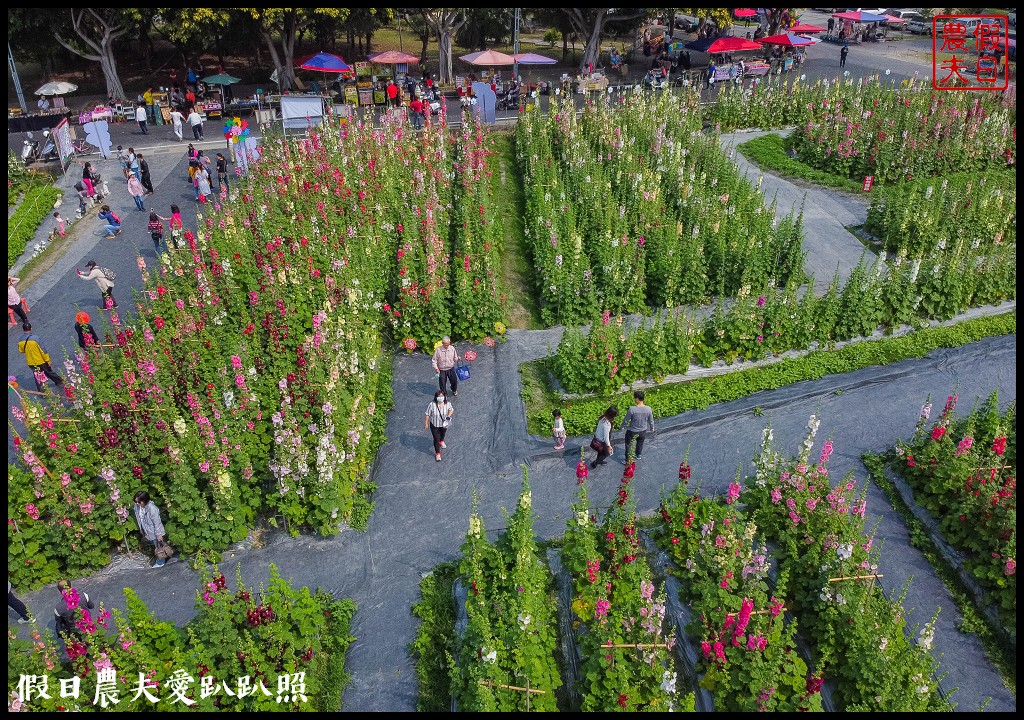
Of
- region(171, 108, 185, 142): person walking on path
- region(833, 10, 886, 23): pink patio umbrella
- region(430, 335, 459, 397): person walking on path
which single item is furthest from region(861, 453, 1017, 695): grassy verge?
region(833, 10, 886, 23): pink patio umbrella

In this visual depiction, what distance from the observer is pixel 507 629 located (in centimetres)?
755

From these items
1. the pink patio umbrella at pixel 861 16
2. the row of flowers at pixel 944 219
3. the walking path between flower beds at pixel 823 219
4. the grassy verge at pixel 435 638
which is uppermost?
the pink patio umbrella at pixel 861 16

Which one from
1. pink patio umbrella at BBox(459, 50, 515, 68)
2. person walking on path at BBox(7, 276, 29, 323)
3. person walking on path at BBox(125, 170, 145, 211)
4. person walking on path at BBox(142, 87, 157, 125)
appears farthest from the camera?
pink patio umbrella at BBox(459, 50, 515, 68)

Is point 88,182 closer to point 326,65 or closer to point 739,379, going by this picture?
point 326,65

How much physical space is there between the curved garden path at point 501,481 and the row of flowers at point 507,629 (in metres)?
0.99

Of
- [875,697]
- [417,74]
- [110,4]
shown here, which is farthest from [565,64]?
[875,697]

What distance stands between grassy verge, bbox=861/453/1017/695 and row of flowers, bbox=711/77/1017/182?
14.0 metres

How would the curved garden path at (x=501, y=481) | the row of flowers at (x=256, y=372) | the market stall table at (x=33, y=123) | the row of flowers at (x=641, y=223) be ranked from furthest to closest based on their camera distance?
the market stall table at (x=33, y=123) < the row of flowers at (x=641, y=223) < the row of flowers at (x=256, y=372) < the curved garden path at (x=501, y=481)

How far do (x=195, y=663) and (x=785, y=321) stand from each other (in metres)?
10.8

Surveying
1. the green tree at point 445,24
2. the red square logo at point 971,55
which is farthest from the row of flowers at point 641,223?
the green tree at point 445,24

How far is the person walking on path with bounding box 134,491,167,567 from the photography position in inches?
355

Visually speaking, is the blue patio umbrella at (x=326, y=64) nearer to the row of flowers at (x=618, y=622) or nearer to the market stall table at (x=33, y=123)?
the market stall table at (x=33, y=123)

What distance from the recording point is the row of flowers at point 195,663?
6.86m

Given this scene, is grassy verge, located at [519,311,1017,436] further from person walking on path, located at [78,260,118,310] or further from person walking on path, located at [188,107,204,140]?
person walking on path, located at [188,107,204,140]
